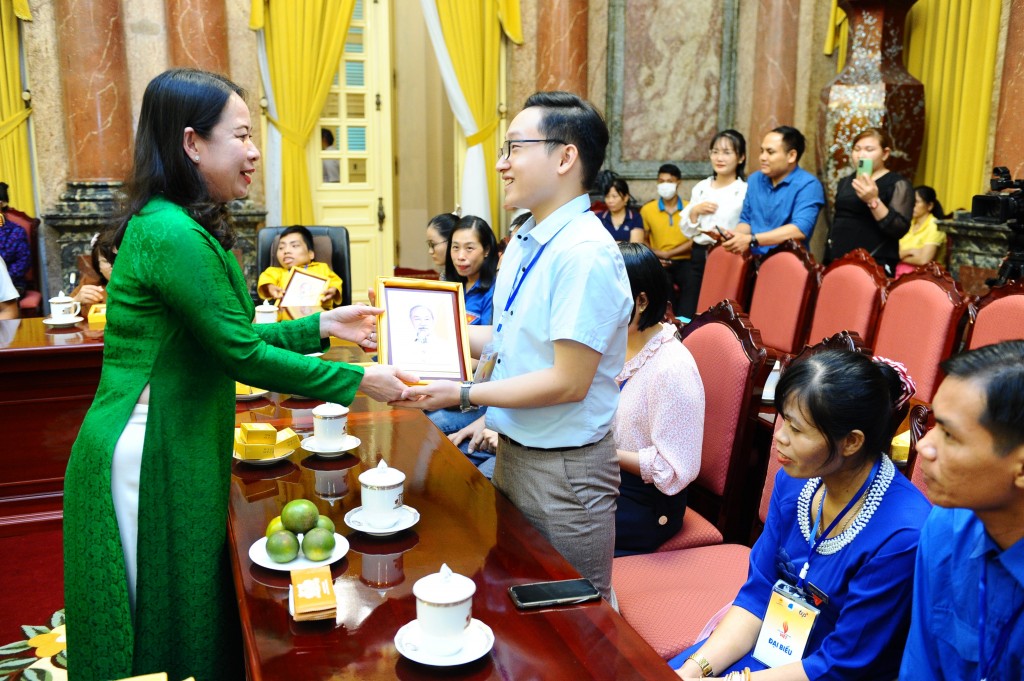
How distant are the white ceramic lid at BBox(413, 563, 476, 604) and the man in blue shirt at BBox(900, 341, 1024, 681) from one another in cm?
64

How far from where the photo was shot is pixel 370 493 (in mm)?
1497

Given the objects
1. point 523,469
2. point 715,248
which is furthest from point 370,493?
point 715,248

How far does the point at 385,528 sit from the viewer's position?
1484 millimetres

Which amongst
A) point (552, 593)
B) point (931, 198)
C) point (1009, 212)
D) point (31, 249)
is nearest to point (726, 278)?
point (1009, 212)

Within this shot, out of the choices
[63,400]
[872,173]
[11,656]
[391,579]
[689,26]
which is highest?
[689,26]

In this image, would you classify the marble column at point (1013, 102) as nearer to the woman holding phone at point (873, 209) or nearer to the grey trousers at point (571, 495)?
the woman holding phone at point (873, 209)

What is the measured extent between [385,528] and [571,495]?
1.20 ft

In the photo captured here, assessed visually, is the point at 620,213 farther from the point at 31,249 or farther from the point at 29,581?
the point at 29,581

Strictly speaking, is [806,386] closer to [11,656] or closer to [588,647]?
[588,647]

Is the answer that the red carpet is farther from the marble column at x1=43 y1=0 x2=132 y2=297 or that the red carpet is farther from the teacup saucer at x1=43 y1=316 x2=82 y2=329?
the marble column at x1=43 y1=0 x2=132 y2=297

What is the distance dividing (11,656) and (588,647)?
2.01 metres

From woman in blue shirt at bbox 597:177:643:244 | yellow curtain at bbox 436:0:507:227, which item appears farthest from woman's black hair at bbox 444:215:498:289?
yellow curtain at bbox 436:0:507:227

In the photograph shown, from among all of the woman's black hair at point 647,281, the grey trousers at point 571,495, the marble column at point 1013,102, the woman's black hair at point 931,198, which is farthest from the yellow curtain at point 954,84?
the grey trousers at point 571,495

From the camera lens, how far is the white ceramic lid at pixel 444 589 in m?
1.10
